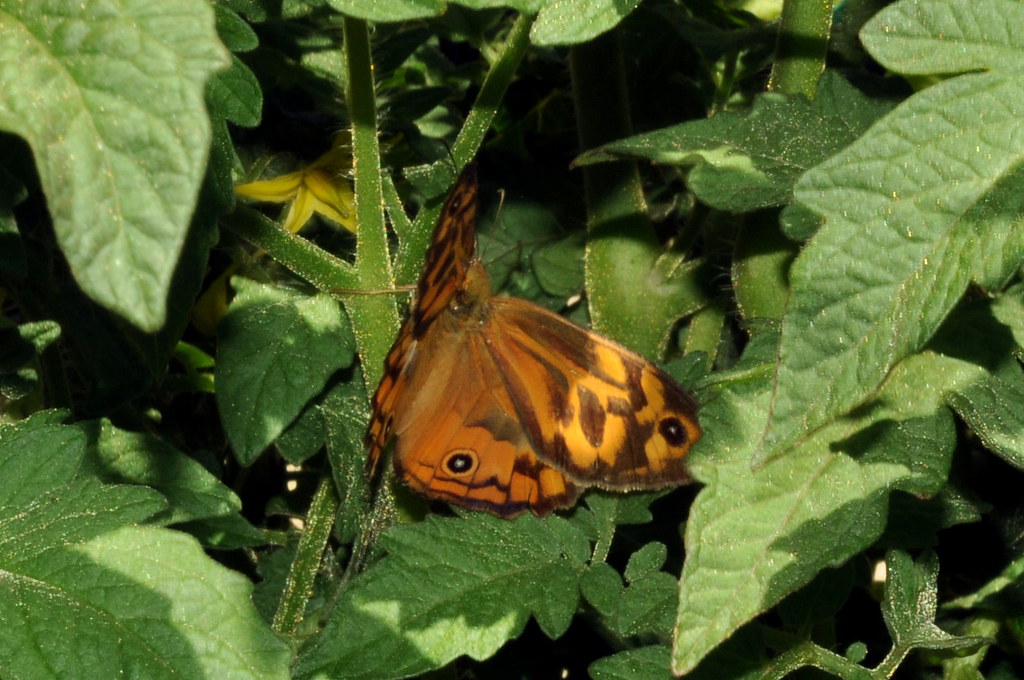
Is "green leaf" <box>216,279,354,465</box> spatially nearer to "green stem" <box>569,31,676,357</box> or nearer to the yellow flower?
the yellow flower

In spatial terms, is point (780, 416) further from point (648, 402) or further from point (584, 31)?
point (648, 402)

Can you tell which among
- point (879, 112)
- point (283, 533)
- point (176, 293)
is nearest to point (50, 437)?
point (176, 293)

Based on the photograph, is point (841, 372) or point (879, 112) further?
point (879, 112)

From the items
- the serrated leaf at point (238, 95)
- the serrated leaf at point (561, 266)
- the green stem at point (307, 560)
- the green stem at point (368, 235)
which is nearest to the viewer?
the serrated leaf at point (238, 95)

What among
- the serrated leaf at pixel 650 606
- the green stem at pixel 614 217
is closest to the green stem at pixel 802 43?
the green stem at pixel 614 217

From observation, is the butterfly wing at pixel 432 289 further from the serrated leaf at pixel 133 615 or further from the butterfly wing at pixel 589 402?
the serrated leaf at pixel 133 615

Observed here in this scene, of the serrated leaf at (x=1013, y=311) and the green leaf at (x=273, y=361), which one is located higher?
the serrated leaf at (x=1013, y=311)

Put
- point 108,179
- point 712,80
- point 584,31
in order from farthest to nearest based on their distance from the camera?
point 712,80 < point 584,31 < point 108,179
